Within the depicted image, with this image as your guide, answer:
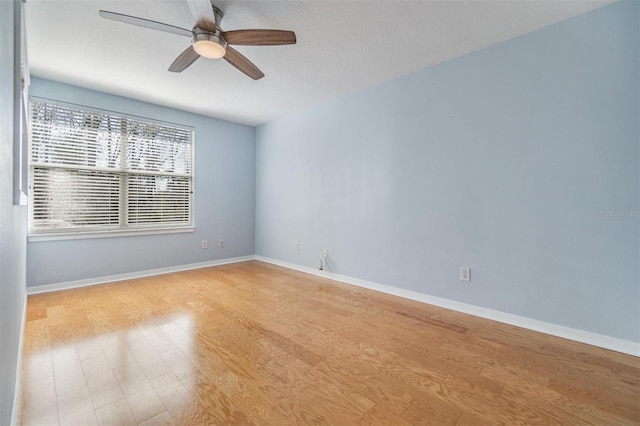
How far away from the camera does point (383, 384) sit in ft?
5.04

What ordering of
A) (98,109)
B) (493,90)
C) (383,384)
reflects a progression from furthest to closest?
(98,109) → (493,90) → (383,384)

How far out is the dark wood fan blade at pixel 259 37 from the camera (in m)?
1.89

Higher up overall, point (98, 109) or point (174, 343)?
point (98, 109)

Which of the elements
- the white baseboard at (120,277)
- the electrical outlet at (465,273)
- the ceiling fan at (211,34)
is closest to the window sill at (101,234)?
the white baseboard at (120,277)

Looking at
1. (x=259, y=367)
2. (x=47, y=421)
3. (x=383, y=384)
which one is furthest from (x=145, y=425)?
(x=383, y=384)

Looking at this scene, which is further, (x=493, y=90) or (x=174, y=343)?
(x=493, y=90)

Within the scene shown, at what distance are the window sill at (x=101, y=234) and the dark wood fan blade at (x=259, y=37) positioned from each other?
2.92 m

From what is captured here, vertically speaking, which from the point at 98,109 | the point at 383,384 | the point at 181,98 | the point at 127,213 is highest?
the point at 181,98

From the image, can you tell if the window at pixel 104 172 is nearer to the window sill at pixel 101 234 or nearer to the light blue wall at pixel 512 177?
the window sill at pixel 101 234

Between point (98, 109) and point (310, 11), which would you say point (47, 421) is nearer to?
point (310, 11)

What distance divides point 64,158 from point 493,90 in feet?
15.1

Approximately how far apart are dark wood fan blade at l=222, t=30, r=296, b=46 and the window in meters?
2.52

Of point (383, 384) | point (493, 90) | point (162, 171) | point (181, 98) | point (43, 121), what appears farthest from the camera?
point (162, 171)

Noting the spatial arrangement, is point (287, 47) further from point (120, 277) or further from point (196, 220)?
point (120, 277)
